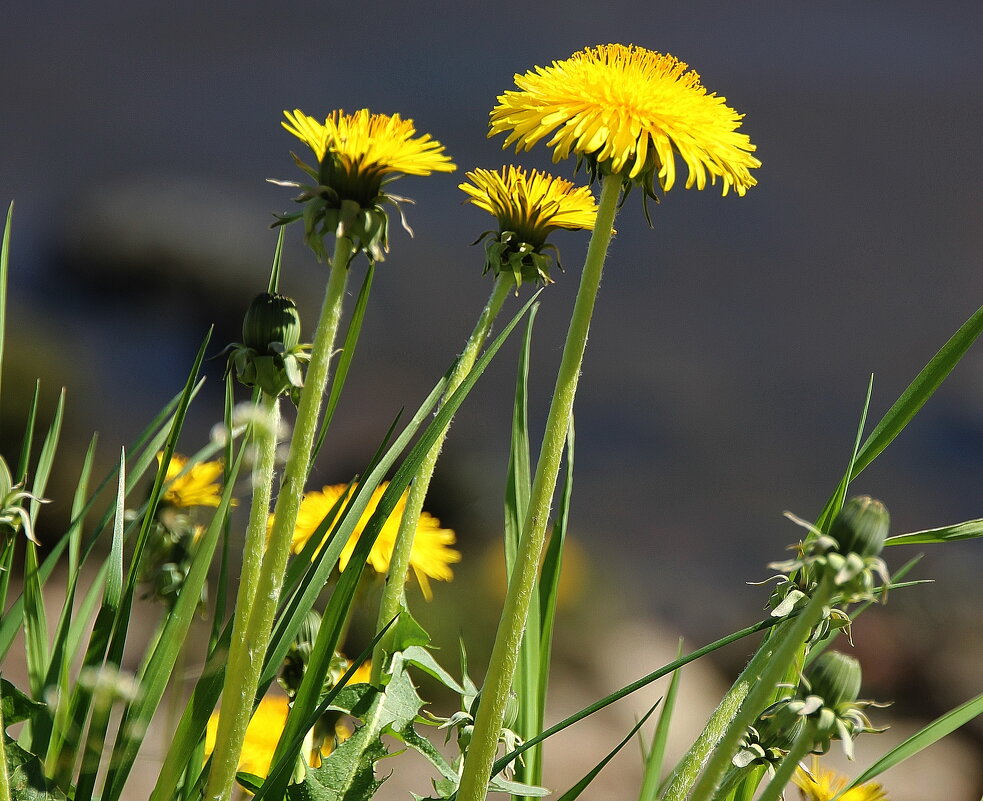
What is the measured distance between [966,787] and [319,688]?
42.1 inches

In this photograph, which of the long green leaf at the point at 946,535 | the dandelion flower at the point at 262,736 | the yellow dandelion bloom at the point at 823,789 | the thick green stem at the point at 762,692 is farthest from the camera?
the dandelion flower at the point at 262,736

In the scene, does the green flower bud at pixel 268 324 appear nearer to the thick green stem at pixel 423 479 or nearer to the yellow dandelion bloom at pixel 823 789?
the thick green stem at pixel 423 479

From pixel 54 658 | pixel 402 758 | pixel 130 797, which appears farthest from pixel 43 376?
pixel 54 658

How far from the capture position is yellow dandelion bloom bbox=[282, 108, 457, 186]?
0.33m

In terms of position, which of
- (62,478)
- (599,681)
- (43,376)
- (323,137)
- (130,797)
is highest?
(323,137)

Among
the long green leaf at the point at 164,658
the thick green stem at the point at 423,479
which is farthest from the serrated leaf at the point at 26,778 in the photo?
the thick green stem at the point at 423,479

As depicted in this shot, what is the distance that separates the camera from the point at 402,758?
1130 millimetres

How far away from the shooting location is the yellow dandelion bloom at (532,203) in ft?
1.44

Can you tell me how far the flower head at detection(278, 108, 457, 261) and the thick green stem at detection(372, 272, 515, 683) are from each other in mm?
93

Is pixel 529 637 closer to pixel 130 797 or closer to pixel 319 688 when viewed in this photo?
pixel 319 688

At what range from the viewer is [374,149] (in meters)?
0.33

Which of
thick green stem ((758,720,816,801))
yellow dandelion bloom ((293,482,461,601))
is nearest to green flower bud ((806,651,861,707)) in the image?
thick green stem ((758,720,816,801))

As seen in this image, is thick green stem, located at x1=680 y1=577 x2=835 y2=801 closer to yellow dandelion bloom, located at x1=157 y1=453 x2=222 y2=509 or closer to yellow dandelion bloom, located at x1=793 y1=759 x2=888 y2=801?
yellow dandelion bloom, located at x1=793 y1=759 x2=888 y2=801

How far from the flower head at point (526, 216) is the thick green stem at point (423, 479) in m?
0.01
